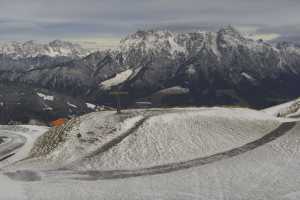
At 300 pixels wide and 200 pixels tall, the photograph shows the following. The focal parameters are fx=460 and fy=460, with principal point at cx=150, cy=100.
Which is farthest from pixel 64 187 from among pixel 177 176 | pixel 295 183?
pixel 295 183

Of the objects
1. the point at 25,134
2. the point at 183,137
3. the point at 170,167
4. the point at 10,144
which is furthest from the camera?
the point at 25,134

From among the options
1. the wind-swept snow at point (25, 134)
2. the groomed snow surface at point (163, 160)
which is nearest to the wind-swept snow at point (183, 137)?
the groomed snow surface at point (163, 160)

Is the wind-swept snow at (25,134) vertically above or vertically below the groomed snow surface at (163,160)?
below

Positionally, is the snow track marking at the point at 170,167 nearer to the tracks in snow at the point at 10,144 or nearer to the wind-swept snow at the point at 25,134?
the wind-swept snow at the point at 25,134

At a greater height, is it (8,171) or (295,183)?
(295,183)

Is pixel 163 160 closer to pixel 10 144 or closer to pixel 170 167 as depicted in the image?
pixel 170 167

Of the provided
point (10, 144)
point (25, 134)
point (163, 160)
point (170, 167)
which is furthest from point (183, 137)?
point (25, 134)

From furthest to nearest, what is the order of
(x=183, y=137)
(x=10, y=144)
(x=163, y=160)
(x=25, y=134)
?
(x=25, y=134)
(x=10, y=144)
(x=183, y=137)
(x=163, y=160)

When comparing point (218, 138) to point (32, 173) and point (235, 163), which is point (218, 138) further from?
point (32, 173)
